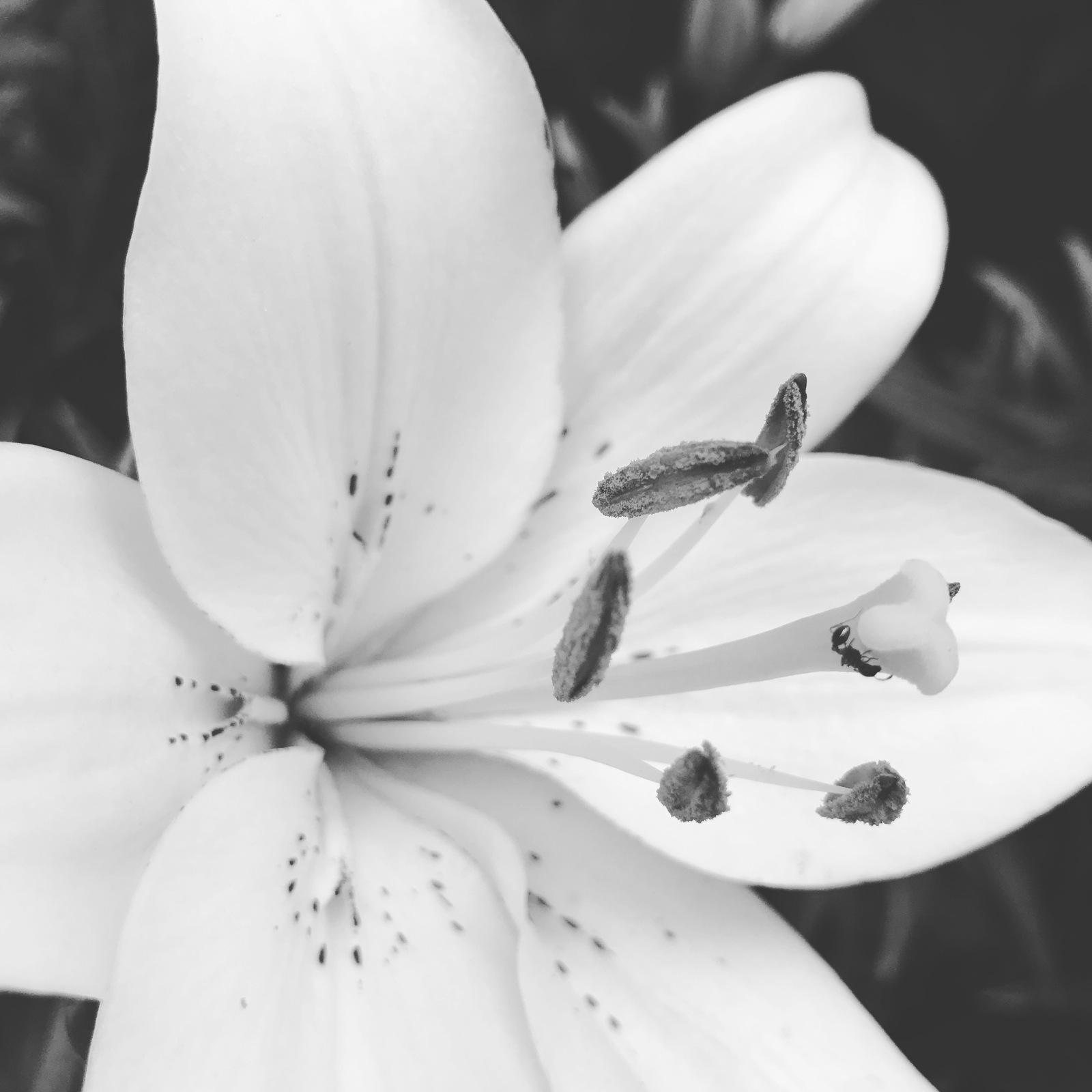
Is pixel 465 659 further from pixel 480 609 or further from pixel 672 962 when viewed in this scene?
pixel 672 962

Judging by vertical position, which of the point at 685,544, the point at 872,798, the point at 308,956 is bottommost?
the point at 308,956

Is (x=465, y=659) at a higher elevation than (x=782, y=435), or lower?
lower

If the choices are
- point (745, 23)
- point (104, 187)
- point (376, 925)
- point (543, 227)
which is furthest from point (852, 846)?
point (104, 187)

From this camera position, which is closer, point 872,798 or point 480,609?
point 872,798

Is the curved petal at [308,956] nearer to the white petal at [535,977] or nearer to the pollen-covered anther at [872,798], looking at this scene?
the white petal at [535,977]

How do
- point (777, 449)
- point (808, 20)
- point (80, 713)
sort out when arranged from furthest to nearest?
point (808, 20) → point (777, 449) → point (80, 713)

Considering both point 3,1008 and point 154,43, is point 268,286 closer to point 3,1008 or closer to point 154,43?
point 154,43

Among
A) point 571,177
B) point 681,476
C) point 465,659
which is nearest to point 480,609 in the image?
point 465,659
